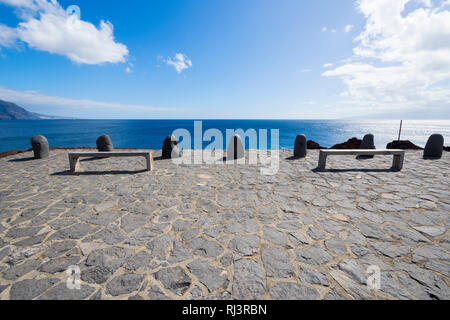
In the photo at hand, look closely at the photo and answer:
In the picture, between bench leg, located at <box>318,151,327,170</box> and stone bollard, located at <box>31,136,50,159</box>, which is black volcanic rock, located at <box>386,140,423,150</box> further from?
stone bollard, located at <box>31,136,50,159</box>

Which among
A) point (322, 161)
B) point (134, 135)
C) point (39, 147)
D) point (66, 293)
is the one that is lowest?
point (134, 135)

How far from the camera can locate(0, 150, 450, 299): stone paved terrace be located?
2.11 m

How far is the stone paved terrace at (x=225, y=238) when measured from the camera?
2107mm

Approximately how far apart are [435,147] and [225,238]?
37.9ft

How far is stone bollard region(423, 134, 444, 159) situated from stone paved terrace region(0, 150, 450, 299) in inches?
183

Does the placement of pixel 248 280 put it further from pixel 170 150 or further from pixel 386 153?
pixel 170 150

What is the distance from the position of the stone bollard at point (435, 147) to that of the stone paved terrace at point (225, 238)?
4.64m

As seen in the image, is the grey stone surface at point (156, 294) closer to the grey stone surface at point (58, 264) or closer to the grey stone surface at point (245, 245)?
the grey stone surface at point (245, 245)

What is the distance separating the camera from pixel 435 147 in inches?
338

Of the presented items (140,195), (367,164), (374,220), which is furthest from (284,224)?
(367,164)

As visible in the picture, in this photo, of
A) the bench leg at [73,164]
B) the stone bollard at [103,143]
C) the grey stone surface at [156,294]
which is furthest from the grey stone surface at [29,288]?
the stone bollard at [103,143]

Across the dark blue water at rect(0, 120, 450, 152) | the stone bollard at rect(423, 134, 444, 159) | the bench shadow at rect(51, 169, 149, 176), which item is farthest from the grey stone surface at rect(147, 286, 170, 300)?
the dark blue water at rect(0, 120, 450, 152)

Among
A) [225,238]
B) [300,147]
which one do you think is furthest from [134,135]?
[225,238]
